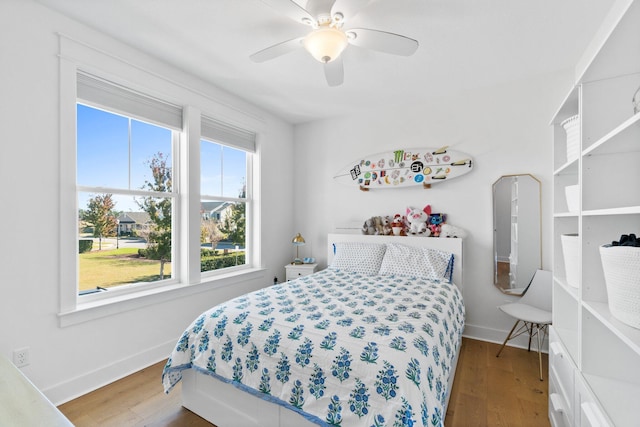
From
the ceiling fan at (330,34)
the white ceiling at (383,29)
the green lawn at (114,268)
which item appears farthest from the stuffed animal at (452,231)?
the green lawn at (114,268)

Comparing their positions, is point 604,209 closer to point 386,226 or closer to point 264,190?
point 386,226

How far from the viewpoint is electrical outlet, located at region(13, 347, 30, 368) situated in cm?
174

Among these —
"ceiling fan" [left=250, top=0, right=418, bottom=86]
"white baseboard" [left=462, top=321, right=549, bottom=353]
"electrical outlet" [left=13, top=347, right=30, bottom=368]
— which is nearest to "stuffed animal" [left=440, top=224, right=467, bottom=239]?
"white baseboard" [left=462, top=321, right=549, bottom=353]

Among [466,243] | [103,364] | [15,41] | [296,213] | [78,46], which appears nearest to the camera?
[15,41]

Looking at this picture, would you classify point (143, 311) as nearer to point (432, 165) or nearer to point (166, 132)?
point (166, 132)

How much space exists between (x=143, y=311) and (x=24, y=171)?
4.18ft

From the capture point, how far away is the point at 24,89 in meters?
1.79

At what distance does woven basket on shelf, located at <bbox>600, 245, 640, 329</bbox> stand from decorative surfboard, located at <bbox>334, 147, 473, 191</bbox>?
2150 mm

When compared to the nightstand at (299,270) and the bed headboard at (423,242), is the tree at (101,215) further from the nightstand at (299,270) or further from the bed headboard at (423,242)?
the bed headboard at (423,242)

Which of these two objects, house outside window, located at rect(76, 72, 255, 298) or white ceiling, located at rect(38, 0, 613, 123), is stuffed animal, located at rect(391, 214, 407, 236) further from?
house outside window, located at rect(76, 72, 255, 298)

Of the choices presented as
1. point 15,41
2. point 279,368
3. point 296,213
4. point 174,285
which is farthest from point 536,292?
point 15,41

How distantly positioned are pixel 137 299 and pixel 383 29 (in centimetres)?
276

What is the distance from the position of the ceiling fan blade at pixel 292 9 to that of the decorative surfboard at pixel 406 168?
1.99 metres

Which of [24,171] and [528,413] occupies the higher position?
[24,171]
